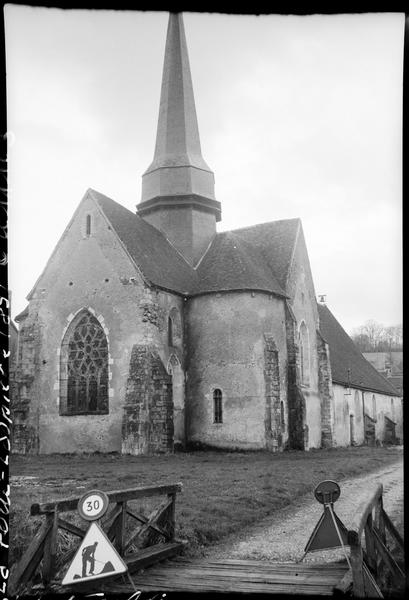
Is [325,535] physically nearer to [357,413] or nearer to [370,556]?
[370,556]

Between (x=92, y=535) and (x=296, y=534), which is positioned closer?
(x=92, y=535)

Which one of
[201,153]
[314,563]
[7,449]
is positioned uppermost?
[201,153]

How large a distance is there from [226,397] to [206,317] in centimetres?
355

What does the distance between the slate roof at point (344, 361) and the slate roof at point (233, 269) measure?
8955 millimetres

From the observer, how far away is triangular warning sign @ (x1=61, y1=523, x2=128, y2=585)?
19.9 ft

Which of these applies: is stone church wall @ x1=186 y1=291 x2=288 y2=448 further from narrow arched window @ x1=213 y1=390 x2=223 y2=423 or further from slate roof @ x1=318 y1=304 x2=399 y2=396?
slate roof @ x1=318 y1=304 x2=399 y2=396

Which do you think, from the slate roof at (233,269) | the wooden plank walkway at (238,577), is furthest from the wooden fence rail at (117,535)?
the slate roof at (233,269)

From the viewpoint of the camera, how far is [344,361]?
38.5 metres

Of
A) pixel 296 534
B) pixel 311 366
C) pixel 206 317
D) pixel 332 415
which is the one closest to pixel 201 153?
pixel 206 317

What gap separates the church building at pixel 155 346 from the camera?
24.4m

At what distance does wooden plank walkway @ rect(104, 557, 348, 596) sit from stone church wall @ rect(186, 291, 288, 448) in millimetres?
16986

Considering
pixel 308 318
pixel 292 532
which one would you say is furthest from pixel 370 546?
pixel 308 318
